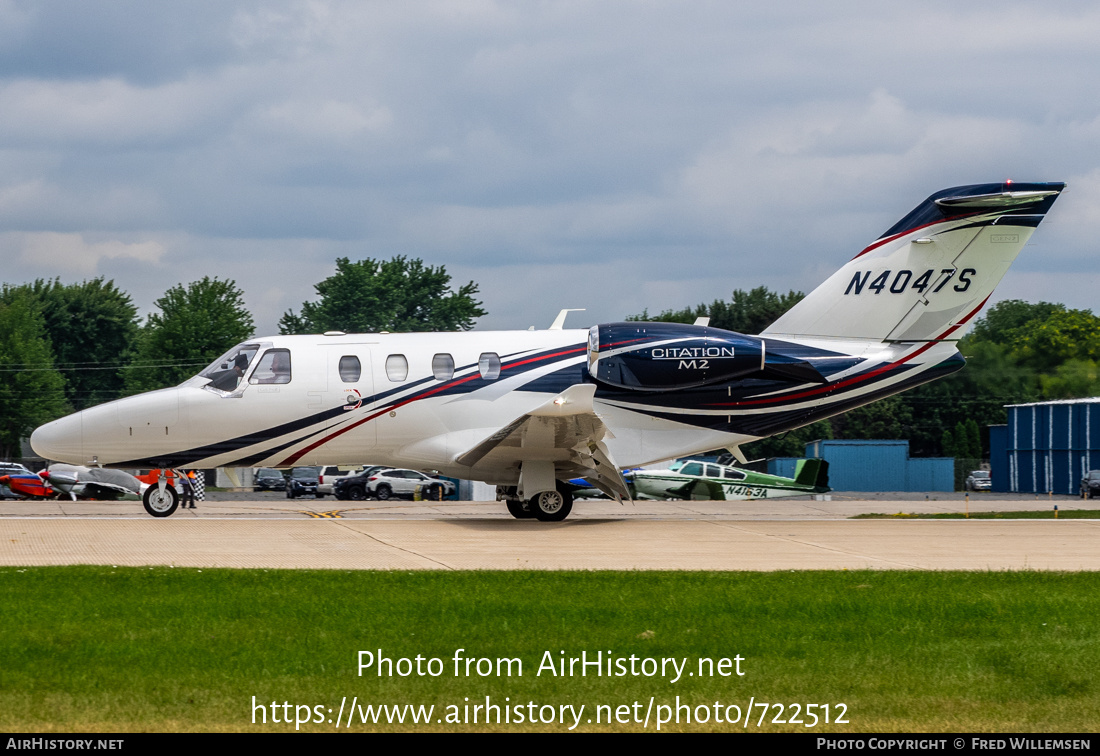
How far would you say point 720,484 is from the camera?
35250 millimetres

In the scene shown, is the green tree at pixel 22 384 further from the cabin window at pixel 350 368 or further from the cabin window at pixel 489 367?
the cabin window at pixel 489 367

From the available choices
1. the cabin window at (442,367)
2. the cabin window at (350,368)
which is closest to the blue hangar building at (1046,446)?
the cabin window at (442,367)

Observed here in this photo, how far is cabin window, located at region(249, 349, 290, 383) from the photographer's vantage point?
815 inches

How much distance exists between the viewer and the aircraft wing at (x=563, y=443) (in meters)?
17.7

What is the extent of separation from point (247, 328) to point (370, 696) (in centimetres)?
Answer: 6629

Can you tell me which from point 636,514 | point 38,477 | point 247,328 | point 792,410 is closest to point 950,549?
point 792,410

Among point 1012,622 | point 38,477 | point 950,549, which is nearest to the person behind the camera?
point 1012,622

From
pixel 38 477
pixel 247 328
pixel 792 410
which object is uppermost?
pixel 247 328

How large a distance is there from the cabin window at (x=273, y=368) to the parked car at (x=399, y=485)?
71.2 ft

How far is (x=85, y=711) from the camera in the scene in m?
6.65

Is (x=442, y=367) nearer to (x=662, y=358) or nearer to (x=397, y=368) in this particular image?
(x=397, y=368)

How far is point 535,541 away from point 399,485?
86.5ft

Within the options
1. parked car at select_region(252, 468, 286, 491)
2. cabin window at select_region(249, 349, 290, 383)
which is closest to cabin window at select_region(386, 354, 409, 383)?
cabin window at select_region(249, 349, 290, 383)
